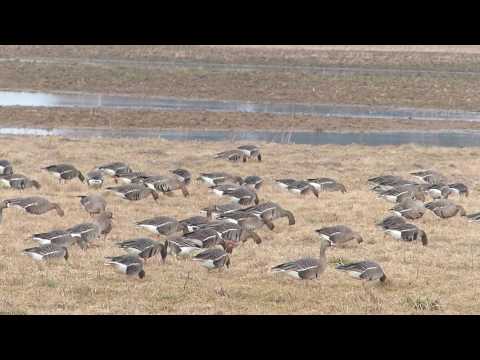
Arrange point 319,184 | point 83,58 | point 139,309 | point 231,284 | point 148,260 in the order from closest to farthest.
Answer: point 139,309 < point 231,284 < point 148,260 < point 319,184 < point 83,58

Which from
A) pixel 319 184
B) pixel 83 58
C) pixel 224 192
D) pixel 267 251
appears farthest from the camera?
pixel 83 58

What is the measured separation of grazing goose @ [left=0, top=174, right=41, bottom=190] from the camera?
1955cm

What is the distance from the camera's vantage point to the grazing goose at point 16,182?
19547 millimetres

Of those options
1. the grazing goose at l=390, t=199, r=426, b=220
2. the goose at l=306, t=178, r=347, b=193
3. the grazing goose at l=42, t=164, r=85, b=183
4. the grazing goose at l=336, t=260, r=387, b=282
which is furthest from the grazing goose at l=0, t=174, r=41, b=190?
the grazing goose at l=336, t=260, r=387, b=282

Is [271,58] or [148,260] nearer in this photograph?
[148,260]

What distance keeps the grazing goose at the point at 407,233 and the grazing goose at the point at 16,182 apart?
9.82m

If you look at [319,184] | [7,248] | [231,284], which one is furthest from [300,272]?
[319,184]

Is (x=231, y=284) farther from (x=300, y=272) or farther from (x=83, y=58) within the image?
(x=83, y=58)

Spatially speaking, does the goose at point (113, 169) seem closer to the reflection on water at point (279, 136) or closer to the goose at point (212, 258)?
the goose at point (212, 258)

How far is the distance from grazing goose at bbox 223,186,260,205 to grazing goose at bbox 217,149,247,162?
6.42 metres

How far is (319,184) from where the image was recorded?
67.9ft

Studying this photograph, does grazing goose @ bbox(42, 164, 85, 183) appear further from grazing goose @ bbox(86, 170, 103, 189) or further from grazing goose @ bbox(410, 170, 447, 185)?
grazing goose @ bbox(410, 170, 447, 185)

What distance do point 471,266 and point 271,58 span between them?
Result: 58002 millimetres

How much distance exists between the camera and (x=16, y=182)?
770 inches
